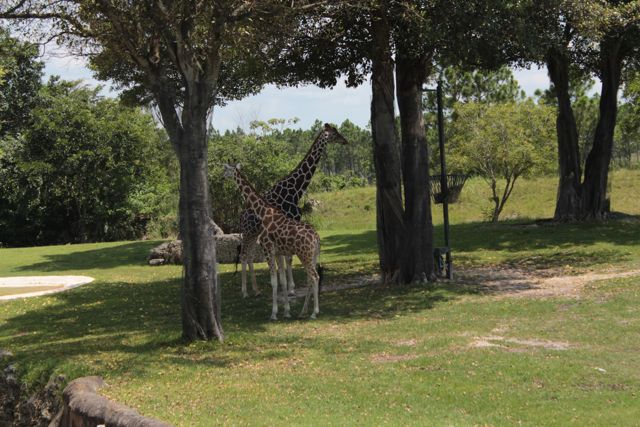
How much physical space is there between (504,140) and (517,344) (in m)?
21.9

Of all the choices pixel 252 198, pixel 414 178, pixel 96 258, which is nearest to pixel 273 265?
pixel 252 198

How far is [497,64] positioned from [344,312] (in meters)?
13.4

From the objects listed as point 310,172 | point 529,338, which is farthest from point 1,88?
point 529,338

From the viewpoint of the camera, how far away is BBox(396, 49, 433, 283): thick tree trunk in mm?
17109

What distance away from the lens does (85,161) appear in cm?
3553

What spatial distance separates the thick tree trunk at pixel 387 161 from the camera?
675 inches

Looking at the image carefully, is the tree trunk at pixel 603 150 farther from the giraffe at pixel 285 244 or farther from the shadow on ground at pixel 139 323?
the giraffe at pixel 285 244

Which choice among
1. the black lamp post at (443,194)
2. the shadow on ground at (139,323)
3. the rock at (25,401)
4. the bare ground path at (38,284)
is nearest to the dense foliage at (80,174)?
the bare ground path at (38,284)

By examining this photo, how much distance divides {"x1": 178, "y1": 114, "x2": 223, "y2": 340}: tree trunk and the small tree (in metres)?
22.0

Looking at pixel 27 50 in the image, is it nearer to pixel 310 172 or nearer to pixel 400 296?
pixel 310 172

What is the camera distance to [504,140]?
102 feet

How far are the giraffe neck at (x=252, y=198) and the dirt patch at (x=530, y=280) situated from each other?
5346 millimetres

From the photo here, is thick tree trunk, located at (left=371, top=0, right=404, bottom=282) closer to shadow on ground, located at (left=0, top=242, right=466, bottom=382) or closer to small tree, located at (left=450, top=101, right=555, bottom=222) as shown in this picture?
shadow on ground, located at (left=0, top=242, right=466, bottom=382)

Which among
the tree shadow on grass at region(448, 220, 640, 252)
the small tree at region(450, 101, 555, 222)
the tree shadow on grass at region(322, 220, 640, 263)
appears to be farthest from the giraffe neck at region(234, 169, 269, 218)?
the small tree at region(450, 101, 555, 222)
